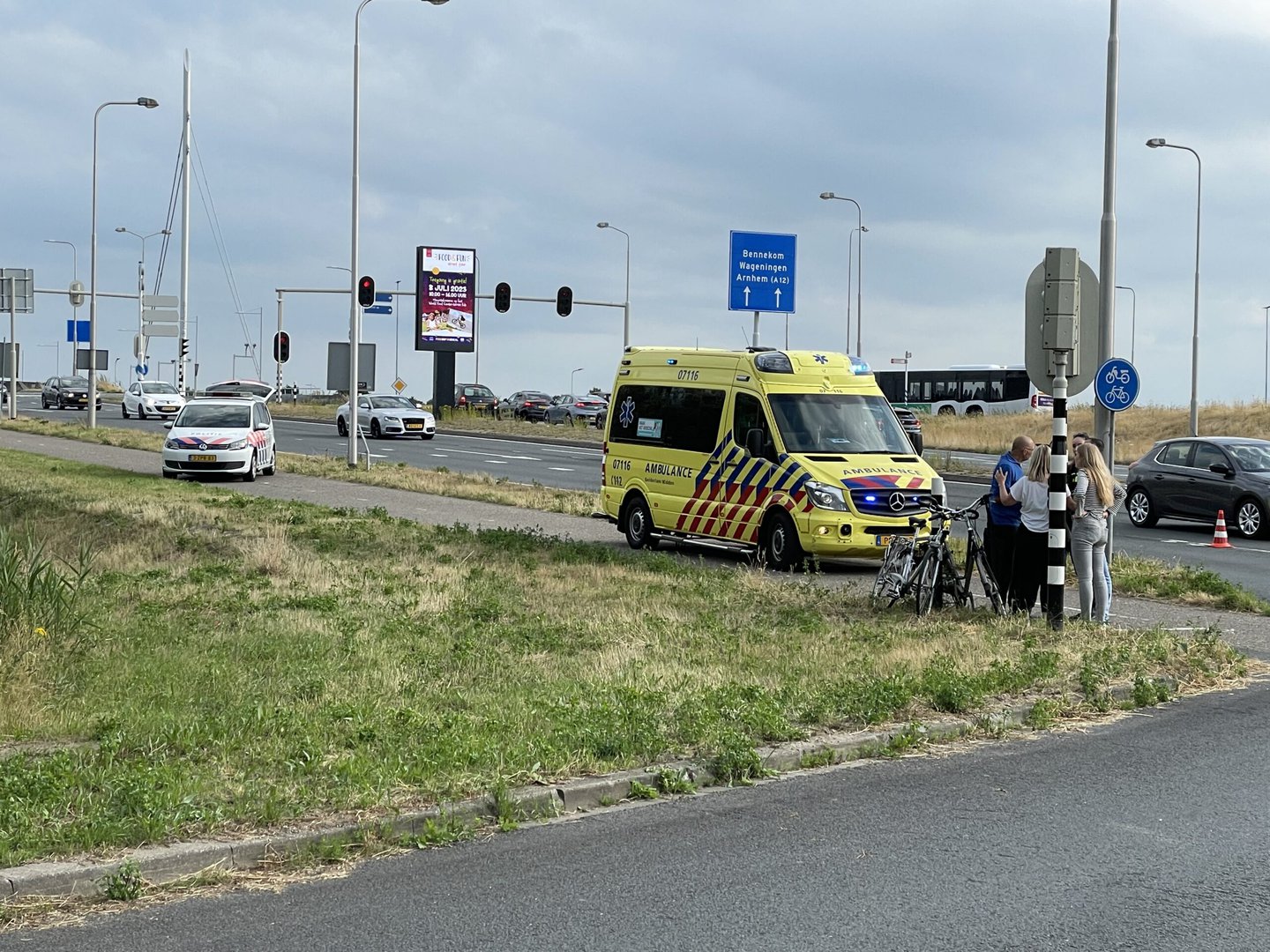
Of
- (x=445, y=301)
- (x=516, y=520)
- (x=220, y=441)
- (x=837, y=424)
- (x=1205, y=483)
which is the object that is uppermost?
(x=445, y=301)

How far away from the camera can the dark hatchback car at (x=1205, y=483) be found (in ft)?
78.2

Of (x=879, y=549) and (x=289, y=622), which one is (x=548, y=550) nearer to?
(x=879, y=549)

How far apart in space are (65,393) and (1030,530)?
75.1 metres

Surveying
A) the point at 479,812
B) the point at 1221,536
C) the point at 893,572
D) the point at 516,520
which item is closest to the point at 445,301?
the point at 516,520

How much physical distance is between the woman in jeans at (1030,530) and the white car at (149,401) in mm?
56210

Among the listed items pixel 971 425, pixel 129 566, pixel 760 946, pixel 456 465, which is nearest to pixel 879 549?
pixel 129 566

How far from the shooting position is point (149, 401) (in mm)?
66500

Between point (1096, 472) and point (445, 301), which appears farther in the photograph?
point (445, 301)

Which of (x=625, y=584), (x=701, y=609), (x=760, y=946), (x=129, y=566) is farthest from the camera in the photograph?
(x=129, y=566)

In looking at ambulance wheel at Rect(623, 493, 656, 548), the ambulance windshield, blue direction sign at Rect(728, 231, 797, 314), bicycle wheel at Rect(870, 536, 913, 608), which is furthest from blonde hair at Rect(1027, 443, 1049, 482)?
blue direction sign at Rect(728, 231, 797, 314)

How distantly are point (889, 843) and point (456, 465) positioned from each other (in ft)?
110

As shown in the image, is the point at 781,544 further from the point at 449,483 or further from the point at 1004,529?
the point at 449,483

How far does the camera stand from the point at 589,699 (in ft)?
29.4

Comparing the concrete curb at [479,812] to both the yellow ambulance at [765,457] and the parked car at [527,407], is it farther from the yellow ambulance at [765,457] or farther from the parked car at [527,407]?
the parked car at [527,407]
